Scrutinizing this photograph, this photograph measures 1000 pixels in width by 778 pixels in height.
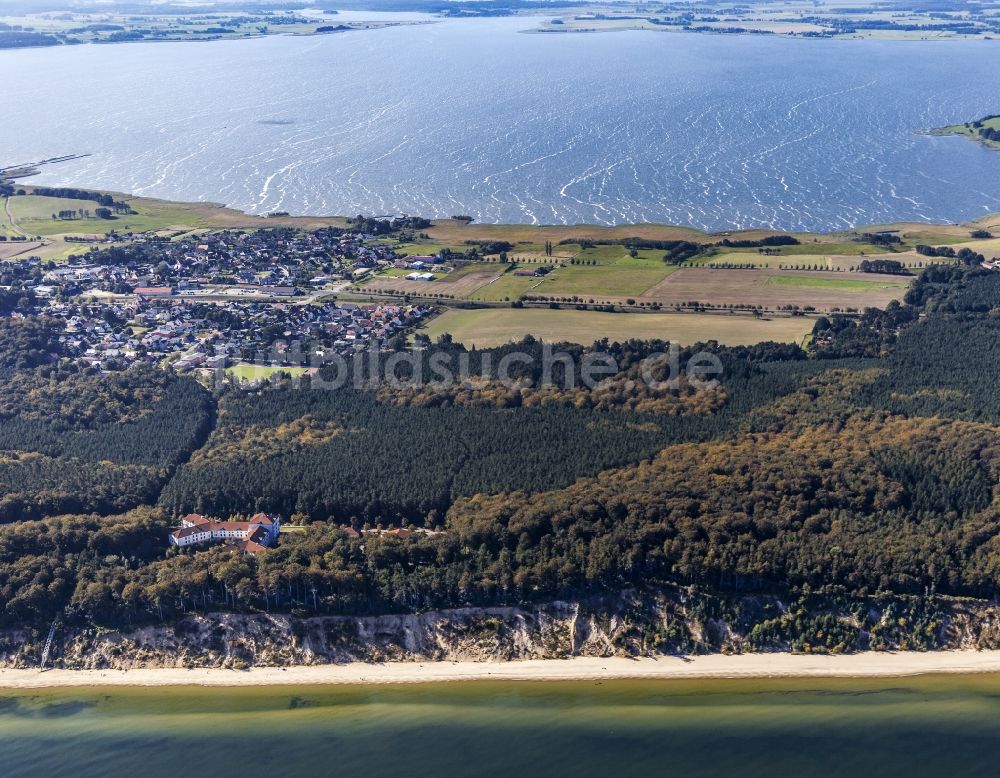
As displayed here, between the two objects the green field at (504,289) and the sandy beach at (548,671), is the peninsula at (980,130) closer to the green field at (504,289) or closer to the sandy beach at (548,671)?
the green field at (504,289)

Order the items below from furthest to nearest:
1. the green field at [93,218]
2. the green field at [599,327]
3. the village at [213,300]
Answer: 1. the green field at [93,218]
2. the village at [213,300]
3. the green field at [599,327]

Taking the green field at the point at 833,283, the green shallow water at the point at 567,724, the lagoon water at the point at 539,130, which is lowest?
the green shallow water at the point at 567,724

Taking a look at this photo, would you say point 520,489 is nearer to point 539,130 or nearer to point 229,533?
point 229,533

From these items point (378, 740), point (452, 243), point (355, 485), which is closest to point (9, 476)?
point (355, 485)

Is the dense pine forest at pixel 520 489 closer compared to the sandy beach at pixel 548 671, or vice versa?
the sandy beach at pixel 548 671

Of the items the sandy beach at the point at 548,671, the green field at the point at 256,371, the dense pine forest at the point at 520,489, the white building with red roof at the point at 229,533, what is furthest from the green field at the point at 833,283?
the white building with red roof at the point at 229,533

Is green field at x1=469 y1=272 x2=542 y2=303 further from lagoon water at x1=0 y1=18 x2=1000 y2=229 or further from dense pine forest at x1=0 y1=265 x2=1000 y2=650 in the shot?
lagoon water at x1=0 y1=18 x2=1000 y2=229

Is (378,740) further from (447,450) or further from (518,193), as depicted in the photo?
(518,193)
